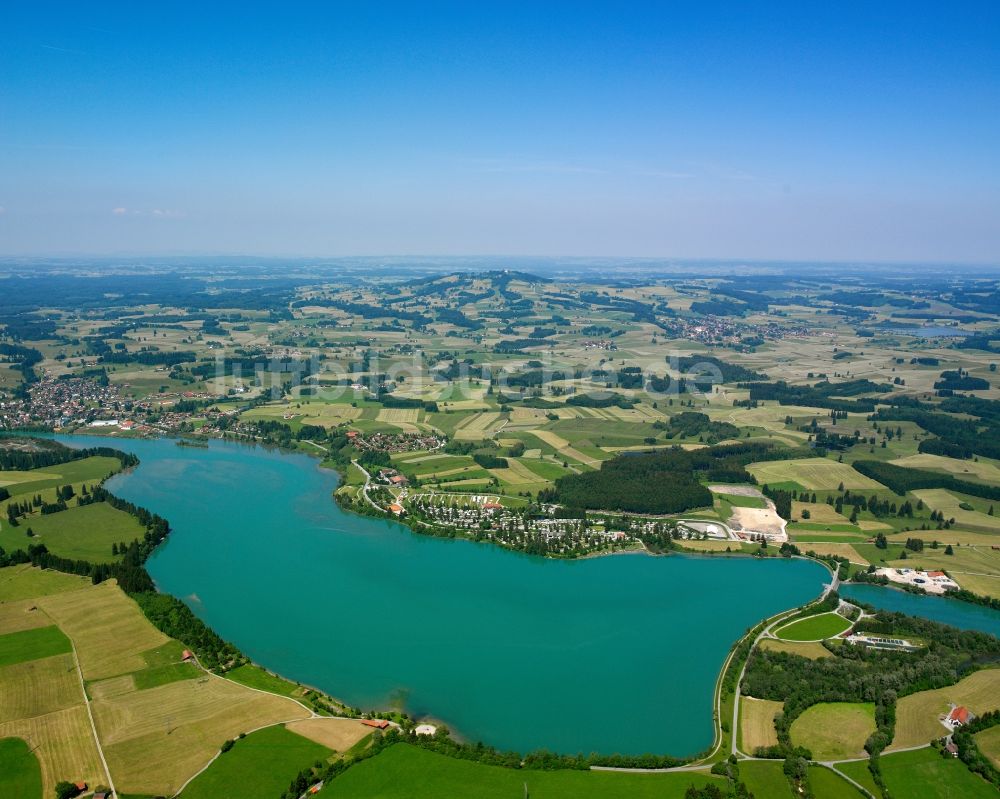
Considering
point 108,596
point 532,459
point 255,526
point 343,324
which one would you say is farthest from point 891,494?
point 343,324

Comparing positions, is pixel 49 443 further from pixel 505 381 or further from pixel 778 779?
pixel 778 779

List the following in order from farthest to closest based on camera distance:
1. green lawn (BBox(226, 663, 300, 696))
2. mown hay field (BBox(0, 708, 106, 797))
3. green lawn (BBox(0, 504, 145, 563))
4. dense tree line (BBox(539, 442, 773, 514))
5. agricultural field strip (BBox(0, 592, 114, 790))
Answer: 1. dense tree line (BBox(539, 442, 773, 514))
2. green lawn (BBox(0, 504, 145, 563))
3. green lawn (BBox(226, 663, 300, 696))
4. agricultural field strip (BBox(0, 592, 114, 790))
5. mown hay field (BBox(0, 708, 106, 797))

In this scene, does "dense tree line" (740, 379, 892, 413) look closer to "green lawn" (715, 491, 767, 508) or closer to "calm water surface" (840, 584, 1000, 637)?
"green lawn" (715, 491, 767, 508)

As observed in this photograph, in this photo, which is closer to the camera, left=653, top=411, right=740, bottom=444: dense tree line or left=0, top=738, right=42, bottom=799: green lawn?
left=0, top=738, right=42, bottom=799: green lawn

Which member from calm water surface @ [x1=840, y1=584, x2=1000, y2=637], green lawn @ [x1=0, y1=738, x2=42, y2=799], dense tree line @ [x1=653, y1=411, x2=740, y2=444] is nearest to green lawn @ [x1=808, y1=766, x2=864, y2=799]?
calm water surface @ [x1=840, y1=584, x2=1000, y2=637]

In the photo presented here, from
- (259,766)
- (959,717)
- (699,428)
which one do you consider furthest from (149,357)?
(959,717)

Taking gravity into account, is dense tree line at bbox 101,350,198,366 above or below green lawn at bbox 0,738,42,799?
above
